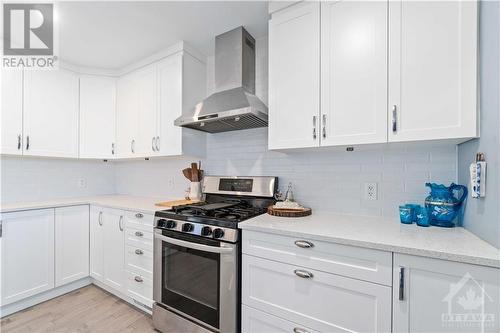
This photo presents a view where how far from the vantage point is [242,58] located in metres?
1.98

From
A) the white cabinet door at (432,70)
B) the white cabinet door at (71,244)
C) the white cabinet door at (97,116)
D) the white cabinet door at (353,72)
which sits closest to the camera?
the white cabinet door at (432,70)

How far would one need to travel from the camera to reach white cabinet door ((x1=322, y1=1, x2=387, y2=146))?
1332 mm

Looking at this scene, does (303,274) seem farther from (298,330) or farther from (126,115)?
(126,115)

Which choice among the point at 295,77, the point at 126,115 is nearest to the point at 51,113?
the point at 126,115

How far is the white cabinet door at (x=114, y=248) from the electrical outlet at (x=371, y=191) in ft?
7.15

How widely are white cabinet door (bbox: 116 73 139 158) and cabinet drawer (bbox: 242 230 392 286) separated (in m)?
1.92

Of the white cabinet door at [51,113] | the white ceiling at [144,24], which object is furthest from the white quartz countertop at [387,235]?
the white cabinet door at [51,113]

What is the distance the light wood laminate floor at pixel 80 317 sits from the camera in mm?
1860

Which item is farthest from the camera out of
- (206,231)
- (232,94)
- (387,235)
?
(232,94)

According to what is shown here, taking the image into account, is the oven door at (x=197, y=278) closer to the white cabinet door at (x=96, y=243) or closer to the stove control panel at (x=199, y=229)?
the stove control panel at (x=199, y=229)

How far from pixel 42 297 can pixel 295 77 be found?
3.08 metres

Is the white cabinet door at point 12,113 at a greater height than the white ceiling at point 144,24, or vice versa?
the white ceiling at point 144,24

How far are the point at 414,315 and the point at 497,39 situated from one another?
1238 millimetres

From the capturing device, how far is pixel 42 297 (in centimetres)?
222
